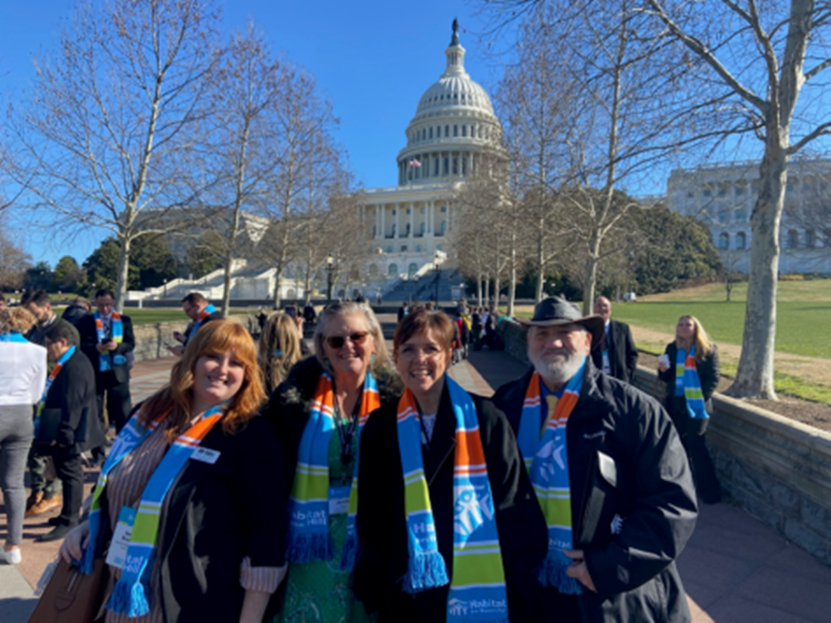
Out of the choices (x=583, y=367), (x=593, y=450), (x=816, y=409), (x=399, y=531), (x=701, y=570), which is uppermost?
(x=583, y=367)

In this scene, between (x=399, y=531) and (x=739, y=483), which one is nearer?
(x=399, y=531)

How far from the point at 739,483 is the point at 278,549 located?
15.8 ft

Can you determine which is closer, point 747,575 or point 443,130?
point 747,575

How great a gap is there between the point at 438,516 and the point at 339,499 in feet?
1.51

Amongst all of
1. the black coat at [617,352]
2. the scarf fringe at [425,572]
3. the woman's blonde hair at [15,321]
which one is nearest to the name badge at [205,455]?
the scarf fringe at [425,572]

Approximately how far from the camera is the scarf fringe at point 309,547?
2.22 metres

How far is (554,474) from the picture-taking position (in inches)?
87.1

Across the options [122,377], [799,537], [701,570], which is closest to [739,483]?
[799,537]

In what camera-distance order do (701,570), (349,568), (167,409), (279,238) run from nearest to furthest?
(349,568) < (167,409) < (701,570) < (279,238)

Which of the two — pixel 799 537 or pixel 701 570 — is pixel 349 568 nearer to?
pixel 701 570

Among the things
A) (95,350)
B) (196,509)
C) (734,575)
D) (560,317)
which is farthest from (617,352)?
(95,350)

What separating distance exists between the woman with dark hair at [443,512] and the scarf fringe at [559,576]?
5 cm

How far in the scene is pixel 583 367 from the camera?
241 cm

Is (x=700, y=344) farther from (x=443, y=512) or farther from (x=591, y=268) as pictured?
(x=591, y=268)
